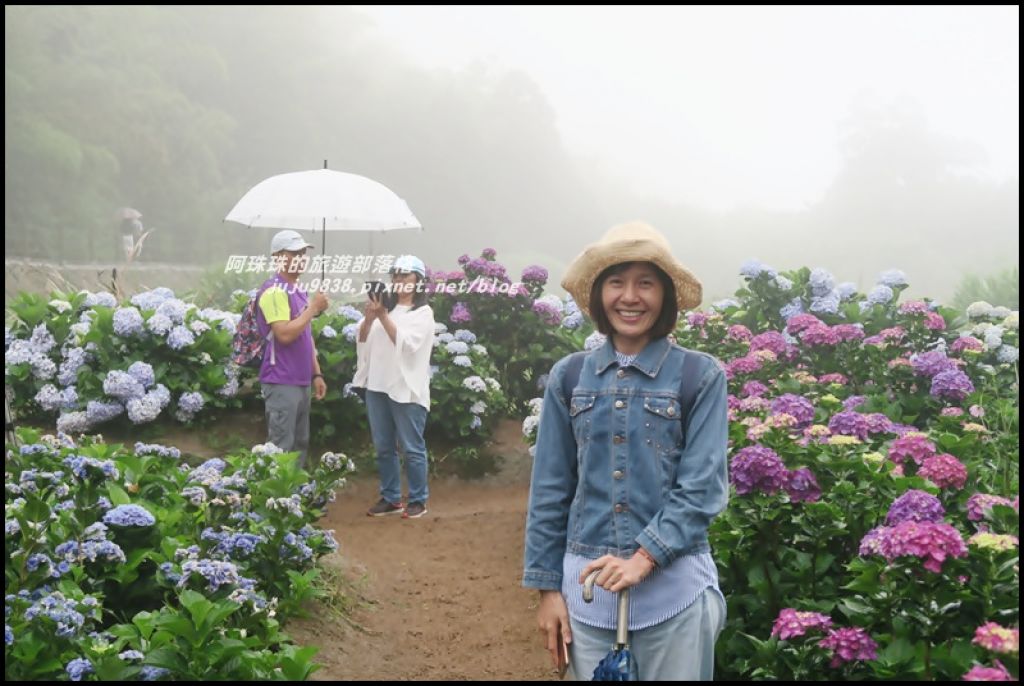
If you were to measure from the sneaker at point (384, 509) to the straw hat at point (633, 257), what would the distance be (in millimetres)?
3954

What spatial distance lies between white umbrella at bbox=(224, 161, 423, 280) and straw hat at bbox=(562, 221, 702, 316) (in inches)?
157

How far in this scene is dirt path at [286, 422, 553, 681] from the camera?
3.81m

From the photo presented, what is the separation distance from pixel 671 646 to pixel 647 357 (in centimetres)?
55

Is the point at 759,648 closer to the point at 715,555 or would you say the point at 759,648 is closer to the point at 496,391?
the point at 715,555

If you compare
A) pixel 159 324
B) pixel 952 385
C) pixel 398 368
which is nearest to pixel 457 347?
pixel 398 368

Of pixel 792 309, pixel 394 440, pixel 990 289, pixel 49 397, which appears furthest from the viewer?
pixel 990 289

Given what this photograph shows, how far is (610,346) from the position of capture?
204 cm

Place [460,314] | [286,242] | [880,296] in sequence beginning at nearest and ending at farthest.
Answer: [286,242] < [880,296] < [460,314]

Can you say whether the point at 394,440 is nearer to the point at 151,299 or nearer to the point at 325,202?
the point at 325,202

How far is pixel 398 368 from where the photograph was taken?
18.0 feet

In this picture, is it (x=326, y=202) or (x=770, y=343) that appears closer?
(x=770, y=343)

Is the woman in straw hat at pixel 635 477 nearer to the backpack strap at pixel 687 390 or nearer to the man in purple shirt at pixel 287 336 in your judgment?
the backpack strap at pixel 687 390

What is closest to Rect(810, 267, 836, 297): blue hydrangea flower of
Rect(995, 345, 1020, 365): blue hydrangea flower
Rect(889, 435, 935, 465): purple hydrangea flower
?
Rect(995, 345, 1020, 365): blue hydrangea flower

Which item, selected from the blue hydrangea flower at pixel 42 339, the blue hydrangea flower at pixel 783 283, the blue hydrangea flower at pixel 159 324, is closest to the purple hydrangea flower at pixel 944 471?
the blue hydrangea flower at pixel 783 283
